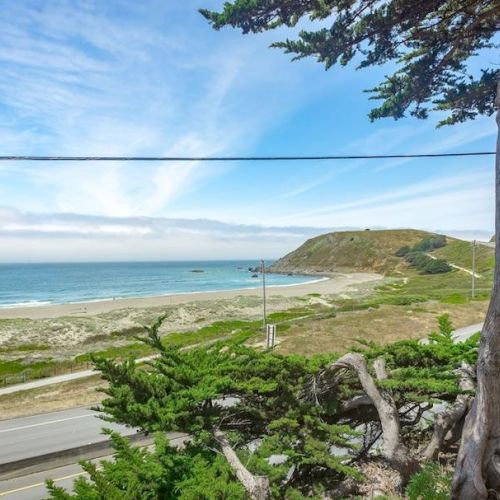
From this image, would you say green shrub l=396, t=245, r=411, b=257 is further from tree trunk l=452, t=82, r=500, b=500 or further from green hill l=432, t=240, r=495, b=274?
tree trunk l=452, t=82, r=500, b=500

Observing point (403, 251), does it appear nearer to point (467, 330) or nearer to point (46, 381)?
point (467, 330)

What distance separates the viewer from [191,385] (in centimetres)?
769

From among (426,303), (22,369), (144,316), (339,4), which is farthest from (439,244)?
(339,4)

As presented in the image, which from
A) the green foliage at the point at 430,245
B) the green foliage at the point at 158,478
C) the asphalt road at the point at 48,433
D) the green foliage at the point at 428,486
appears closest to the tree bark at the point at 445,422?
the green foliage at the point at 428,486

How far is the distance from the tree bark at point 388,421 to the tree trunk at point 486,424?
1.08 metres

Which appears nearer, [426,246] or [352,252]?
[426,246]

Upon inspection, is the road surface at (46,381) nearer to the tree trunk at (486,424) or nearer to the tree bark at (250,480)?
the tree bark at (250,480)

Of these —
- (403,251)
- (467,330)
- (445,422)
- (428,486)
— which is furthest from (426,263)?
(428,486)

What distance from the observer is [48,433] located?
17.6 metres

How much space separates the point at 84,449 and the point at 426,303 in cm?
4755

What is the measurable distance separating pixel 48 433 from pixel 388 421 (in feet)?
52.4

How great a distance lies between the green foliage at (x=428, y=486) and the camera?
7.00 meters

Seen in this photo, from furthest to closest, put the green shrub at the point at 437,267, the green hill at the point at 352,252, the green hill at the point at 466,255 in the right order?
the green hill at the point at 352,252
the green shrub at the point at 437,267
the green hill at the point at 466,255

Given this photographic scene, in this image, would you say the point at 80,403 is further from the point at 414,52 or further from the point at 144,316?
the point at 144,316
